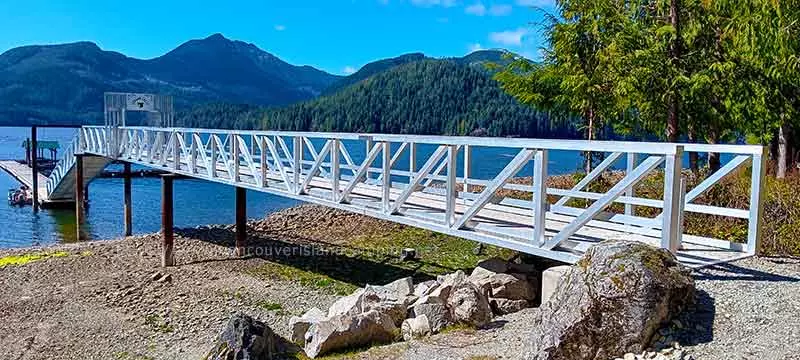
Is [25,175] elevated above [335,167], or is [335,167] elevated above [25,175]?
[335,167]

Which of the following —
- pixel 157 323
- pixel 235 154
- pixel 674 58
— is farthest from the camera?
pixel 235 154

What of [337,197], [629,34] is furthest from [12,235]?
[629,34]

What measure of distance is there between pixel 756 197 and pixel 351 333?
4453mm

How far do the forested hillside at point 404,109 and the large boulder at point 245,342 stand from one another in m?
96.5

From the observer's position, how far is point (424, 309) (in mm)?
7246

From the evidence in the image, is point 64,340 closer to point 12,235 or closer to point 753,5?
point 753,5

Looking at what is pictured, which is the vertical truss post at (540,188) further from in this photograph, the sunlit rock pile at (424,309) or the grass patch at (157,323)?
the grass patch at (157,323)

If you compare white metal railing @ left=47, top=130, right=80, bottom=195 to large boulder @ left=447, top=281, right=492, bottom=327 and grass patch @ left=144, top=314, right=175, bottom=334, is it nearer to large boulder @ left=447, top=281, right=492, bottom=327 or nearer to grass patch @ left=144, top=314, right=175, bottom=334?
grass patch @ left=144, top=314, right=175, bottom=334

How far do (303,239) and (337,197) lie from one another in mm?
7507

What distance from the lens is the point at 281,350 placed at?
7172 mm

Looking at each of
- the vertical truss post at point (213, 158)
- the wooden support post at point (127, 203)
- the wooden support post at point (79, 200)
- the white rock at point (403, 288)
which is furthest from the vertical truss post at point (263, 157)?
the wooden support post at point (79, 200)

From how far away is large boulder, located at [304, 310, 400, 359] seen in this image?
23.0 feet

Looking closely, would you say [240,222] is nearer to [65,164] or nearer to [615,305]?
[615,305]

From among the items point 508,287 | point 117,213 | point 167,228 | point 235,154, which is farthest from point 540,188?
point 117,213
